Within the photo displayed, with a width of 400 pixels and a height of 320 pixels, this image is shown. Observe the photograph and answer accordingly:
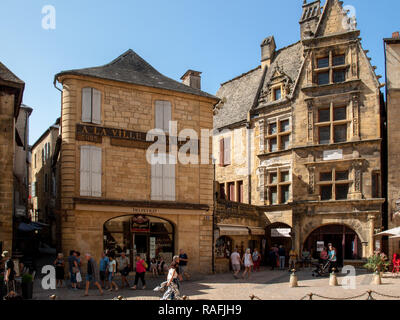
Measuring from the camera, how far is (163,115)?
1944cm

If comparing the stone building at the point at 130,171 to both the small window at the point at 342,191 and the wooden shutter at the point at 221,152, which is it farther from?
the wooden shutter at the point at 221,152

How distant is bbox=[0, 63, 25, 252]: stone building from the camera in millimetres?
15570

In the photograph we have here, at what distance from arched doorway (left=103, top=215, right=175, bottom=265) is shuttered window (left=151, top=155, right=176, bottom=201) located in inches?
37.3

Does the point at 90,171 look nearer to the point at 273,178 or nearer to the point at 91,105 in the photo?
the point at 91,105

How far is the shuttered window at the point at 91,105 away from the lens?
17.9m

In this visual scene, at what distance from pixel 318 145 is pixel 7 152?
1432cm

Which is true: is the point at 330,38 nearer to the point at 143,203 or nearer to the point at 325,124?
the point at 325,124

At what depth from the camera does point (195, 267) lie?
19.3m

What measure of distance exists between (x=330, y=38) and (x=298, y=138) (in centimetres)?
523

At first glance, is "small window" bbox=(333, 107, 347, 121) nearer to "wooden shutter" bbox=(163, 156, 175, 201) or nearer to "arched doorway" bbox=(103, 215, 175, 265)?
"wooden shutter" bbox=(163, 156, 175, 201)

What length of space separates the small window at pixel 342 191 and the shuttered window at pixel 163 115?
930 cm

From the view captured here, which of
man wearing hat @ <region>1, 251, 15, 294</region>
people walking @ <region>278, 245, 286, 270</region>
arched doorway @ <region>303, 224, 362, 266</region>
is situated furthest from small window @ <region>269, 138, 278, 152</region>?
man wearing hat @ <region>1, 251, 15, 294</region>

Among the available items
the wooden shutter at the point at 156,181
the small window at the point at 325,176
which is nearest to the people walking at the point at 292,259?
the small window at the point at 325,176
